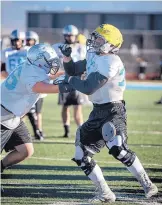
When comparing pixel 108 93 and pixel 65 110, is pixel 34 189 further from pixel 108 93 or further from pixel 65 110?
pixel 65 110

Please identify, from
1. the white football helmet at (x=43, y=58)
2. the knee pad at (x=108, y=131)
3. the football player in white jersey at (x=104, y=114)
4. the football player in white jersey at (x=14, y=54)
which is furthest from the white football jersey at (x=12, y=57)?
the knee pad at (x=108, y=131)

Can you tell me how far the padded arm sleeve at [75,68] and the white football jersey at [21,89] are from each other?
0.32 metres

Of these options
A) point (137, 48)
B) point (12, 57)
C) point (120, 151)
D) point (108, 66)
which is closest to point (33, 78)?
point (108, 66)

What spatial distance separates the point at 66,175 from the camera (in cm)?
687

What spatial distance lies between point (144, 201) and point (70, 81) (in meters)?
→ 1.24

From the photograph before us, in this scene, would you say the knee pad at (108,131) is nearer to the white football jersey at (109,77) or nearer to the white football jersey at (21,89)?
the white football jersey at (109,77)

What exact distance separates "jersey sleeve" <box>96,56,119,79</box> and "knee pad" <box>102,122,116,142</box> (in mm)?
417

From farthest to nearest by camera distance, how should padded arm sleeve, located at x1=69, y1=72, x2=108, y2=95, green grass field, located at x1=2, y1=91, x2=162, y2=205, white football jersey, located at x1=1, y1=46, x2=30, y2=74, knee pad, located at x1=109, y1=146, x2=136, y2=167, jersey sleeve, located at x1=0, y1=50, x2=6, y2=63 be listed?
jersey sleeve, located at x1=0, y1=50, x2=6, y2=63
white football jersey, located at x1=1, y1=46, x2=30, y2=74
green grass field, located at x1=2, y1=91, x2=162, y2=205
knee pad, located at x1=109, y1=146, x2=136, y2=167
padded arm sleeve, located at x1=69, y1=72, x2=108, y2=95

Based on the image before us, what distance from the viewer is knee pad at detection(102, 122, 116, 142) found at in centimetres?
558

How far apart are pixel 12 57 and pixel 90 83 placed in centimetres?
413

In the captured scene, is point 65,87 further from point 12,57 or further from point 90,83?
point 12,57

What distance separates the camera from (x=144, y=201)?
18.8 ft

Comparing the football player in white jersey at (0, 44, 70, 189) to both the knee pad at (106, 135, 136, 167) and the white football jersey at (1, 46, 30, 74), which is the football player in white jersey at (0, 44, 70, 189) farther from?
the white football jersey at (1, 46, 30, 74)

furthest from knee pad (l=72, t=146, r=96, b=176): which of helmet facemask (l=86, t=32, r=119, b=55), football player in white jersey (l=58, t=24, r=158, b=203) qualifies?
helmet facemask (l=86, t=32, r=119, b=55)
